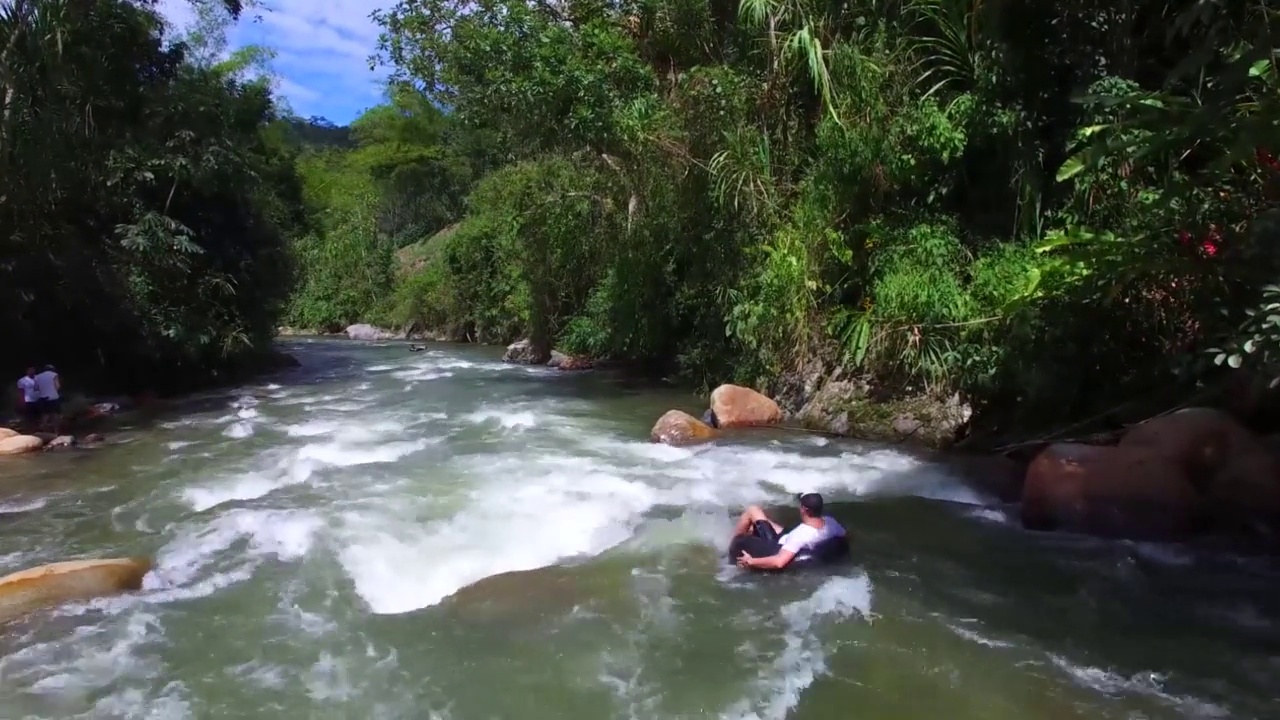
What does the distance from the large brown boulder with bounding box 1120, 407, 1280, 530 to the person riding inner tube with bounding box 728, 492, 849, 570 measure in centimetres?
236

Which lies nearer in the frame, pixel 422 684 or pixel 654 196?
pixel 422 684

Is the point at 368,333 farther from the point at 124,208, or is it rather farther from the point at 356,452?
the point at 356,452

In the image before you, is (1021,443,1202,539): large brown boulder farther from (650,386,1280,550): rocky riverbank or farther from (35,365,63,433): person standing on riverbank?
(35,365,63,433): person standing on riverbank

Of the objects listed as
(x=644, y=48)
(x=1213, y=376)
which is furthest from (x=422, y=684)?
(x=644, y=48)

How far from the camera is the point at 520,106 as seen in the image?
553 inches

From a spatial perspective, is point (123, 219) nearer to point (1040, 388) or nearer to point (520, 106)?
point (520, 106)

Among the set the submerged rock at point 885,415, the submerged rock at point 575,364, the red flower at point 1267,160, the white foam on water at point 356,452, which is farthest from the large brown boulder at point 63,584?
the submerged rock at point 575,364

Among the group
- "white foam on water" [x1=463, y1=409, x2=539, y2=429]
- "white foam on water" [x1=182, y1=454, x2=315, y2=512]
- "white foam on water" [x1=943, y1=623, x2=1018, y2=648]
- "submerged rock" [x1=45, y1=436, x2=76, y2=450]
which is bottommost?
"submerged rock" [x1=45, y1=436, x2=76, y2=450]

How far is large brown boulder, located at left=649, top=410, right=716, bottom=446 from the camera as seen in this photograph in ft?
34.9

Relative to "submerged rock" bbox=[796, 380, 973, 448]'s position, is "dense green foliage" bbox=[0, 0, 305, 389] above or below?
above

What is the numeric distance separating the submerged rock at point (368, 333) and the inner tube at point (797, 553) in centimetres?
2969

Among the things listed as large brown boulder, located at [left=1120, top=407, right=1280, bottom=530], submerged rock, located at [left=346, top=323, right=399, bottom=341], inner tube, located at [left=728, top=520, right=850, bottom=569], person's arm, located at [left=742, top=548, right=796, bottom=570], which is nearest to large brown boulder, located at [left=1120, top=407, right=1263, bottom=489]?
large brown boulder, located at [left=1120, top=407, right=1280, bottom=530]

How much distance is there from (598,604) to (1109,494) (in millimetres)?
3784

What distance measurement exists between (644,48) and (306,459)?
8.90 metres
